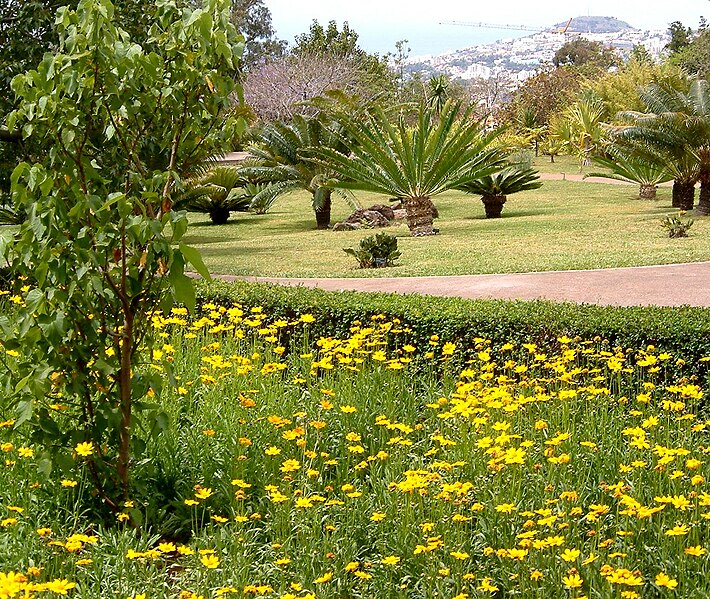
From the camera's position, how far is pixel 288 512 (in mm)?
3531

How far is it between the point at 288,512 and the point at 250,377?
1.77 m

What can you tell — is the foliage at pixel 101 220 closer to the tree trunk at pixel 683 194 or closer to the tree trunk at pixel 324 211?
the tree trunk at pixel 324 211

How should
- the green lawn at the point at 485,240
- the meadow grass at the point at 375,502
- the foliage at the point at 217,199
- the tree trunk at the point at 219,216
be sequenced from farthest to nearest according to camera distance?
1. the tree trunk at the point at 219,216
2. the foliage at the point at 217,199
3. the green lawn at the point at 485,240
4. the meadow grass at the point at 375,502

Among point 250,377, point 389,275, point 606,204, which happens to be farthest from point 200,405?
point 606,204

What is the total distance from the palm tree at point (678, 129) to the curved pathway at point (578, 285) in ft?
20.6

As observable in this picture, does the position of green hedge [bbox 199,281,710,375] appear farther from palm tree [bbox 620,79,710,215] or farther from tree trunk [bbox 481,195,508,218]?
tree trunk [bbox 481,195,508,218]

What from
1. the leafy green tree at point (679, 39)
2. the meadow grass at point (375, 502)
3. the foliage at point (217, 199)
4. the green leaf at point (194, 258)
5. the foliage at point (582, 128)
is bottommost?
the meadow grass at point (375, 502)

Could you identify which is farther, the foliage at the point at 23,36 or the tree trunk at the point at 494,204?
the tree trunk at the point at 494,204

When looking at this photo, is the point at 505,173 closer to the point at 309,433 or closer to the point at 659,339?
the point at 659,339

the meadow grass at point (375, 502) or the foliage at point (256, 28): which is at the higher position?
the foliage at point (256, 28)

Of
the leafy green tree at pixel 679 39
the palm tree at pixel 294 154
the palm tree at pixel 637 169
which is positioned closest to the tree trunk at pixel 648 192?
the palm tree at pixel 637 169

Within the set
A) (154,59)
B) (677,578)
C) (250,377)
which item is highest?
(154,59)

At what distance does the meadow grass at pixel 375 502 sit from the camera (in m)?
3.07

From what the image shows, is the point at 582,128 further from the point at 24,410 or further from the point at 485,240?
the point at 24,410
